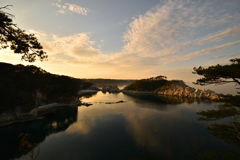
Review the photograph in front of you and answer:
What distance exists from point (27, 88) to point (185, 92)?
12428 centimetres

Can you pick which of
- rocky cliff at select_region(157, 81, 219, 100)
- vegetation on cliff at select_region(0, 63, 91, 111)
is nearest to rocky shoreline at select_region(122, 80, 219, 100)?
rocky cliff at select_region(157, 81, 219, 100)

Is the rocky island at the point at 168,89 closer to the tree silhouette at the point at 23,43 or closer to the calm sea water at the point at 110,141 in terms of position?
the calm sea water at the point at 110,141

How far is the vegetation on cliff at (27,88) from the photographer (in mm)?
33781

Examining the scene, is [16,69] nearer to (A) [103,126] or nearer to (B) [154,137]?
(A) [103,126]

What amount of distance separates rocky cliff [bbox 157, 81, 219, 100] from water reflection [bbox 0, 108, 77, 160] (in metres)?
106

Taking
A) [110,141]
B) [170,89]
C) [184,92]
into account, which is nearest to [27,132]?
[110,141]

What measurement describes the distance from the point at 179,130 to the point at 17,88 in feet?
193

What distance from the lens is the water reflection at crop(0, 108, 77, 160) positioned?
76.2 feet

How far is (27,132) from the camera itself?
3136 centimetres

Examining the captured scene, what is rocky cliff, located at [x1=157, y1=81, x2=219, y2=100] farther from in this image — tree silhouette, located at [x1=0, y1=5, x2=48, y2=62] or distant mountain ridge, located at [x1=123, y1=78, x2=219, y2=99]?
tree silhouette, located at [x1=0, y1=5, x2=48, y2=62]

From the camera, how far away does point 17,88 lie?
3703 centimetres

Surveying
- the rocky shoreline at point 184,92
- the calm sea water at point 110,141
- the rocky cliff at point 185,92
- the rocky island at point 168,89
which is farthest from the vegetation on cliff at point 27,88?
the rocky cliff at point 185,92

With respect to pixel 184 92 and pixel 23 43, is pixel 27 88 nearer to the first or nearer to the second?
pixel 23 43

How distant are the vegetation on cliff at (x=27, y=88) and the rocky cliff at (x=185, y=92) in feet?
340
